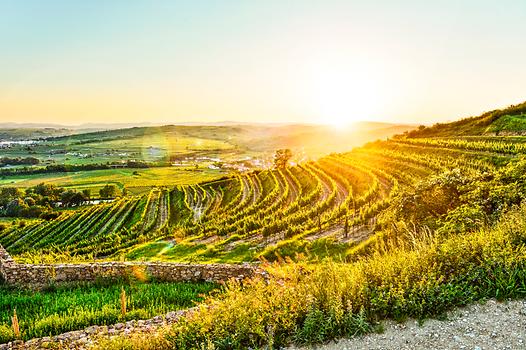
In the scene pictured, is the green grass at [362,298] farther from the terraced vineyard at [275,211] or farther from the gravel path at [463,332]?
the terraced vineyard at [275,211]

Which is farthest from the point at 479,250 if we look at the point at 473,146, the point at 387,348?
the point at 473,146

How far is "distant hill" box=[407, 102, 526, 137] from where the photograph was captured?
36.2 m

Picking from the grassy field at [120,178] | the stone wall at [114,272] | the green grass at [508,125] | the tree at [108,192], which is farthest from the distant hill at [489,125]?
the tree at [108,192]

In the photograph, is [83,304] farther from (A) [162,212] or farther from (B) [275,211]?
(A) [162,212]

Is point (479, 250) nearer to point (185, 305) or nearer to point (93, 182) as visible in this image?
point (185, 305)

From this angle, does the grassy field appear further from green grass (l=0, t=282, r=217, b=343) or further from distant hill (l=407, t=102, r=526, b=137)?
green grass (l=0, t=282, r=217, b=343)

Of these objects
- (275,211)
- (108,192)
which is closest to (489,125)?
(275,211)

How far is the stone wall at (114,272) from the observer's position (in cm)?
1611

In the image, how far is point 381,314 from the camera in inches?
289

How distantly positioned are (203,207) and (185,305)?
49808mm

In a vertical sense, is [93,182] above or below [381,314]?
below

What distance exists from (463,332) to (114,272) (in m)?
14.3

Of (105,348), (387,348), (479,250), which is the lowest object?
(105,348)

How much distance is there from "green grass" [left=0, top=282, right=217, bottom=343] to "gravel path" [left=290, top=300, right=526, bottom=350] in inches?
268
